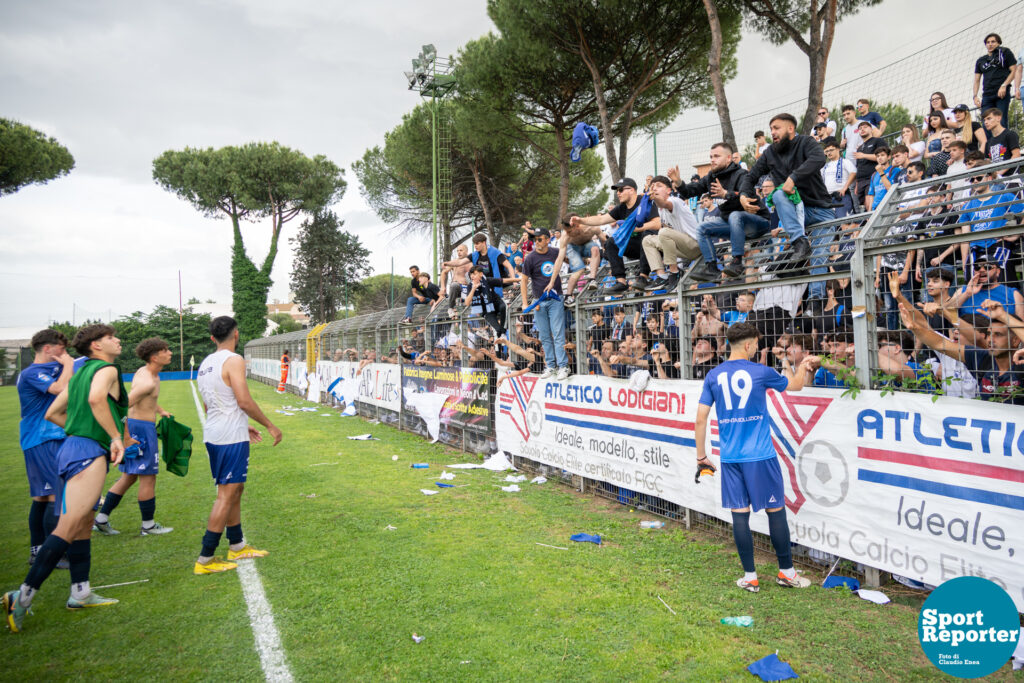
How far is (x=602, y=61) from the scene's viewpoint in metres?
17.6

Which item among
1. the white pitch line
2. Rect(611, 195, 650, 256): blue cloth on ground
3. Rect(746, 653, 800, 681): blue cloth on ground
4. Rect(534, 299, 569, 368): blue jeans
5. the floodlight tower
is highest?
the floodlight tower

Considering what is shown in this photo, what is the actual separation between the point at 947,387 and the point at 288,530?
579cm

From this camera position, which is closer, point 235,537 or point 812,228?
point 235,537

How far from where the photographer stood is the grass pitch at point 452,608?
3.32 m

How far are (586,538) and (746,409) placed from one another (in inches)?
80.5

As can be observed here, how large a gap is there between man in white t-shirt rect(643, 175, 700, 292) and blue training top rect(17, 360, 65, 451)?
5645 millimetres

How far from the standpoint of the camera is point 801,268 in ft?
16.1

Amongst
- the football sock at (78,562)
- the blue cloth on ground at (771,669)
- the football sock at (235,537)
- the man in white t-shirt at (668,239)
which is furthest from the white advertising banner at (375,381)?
the blue cloth on ground at (771,669)

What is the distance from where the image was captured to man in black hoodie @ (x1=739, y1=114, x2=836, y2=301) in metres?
5.49

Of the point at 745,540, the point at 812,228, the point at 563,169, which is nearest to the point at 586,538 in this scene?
the point at 745,540

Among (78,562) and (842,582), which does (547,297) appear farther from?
(78,562)

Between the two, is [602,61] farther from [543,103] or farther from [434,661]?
[434,661]

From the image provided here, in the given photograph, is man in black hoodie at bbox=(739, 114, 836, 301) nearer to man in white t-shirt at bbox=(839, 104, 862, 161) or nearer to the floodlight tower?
man in white t-shirt at bbox=(839, 104, 862, 161)

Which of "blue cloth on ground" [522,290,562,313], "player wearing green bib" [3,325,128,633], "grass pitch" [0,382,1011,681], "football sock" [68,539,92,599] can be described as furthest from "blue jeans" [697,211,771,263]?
"football sock" [68,539,92,599]
